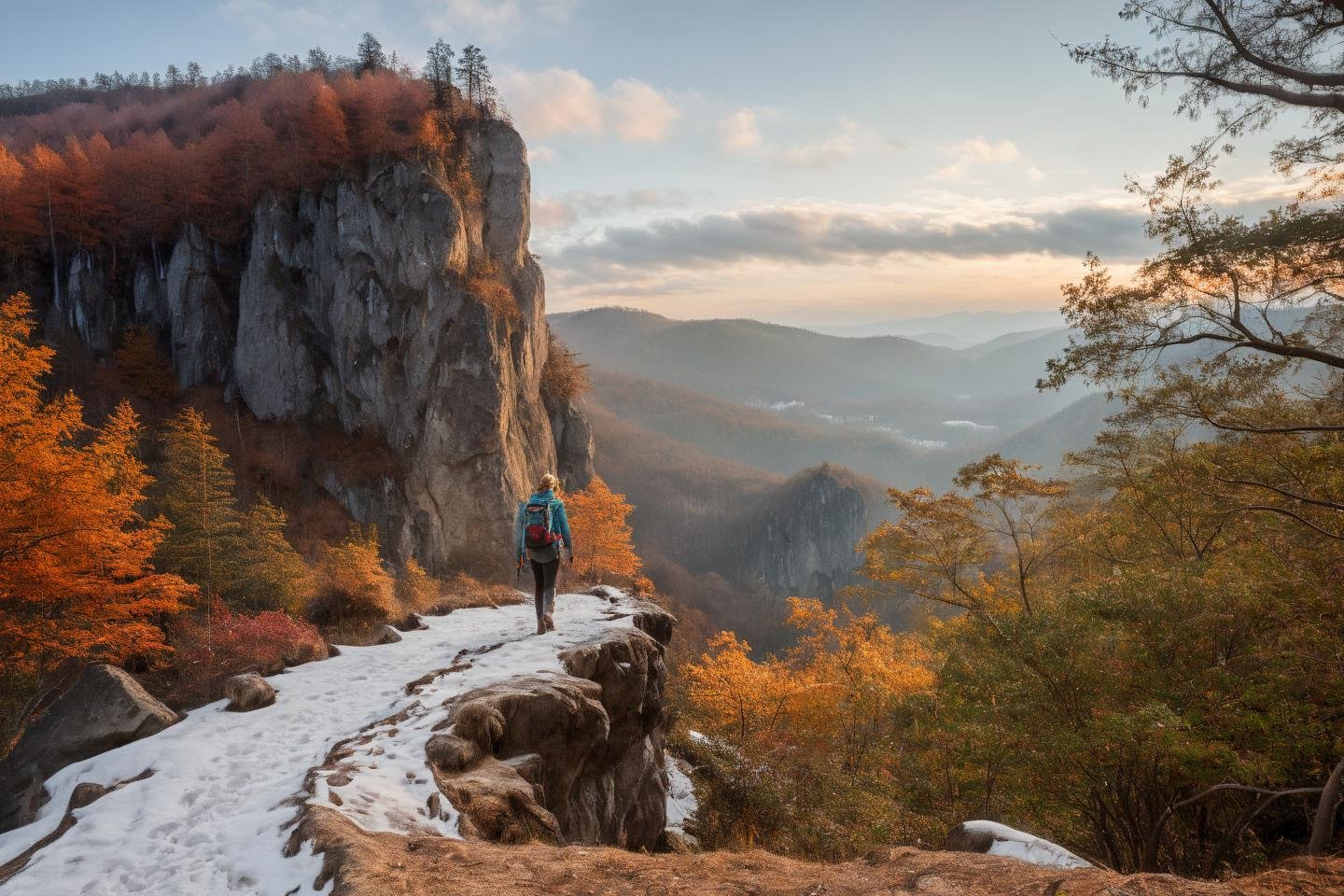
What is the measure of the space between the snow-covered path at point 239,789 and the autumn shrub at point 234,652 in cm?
57

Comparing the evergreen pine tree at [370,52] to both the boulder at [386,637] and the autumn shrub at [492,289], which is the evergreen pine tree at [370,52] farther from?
the boulder at [386,637]

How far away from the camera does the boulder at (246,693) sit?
7.32 m

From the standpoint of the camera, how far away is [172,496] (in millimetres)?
15898

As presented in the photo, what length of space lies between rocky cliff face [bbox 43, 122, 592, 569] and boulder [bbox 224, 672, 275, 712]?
30.1 meters

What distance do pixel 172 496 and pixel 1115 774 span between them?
20087mm

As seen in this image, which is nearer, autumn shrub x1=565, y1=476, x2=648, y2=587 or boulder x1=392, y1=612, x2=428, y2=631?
boulder x1=392, y1=612, x2=428, y2=631

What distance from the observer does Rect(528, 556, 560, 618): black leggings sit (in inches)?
389

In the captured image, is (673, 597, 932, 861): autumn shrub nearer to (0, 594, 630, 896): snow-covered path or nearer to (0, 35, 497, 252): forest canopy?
(0, 594, 630, 896): snow-covered path

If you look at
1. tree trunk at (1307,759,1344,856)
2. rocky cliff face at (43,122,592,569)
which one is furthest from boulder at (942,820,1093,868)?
rocky cliff face at (43,122,592,569)

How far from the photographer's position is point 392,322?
123ft

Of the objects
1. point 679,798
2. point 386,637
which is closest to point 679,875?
point 386,637

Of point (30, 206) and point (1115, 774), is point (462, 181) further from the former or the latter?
point (1115, 774)

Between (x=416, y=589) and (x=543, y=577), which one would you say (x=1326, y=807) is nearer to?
(x=543, y=577)

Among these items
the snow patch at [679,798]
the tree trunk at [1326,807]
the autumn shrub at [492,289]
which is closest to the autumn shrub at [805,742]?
the snow patch at [679,798]
